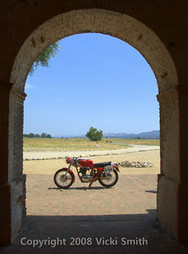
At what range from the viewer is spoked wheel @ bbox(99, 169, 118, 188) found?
7.64 m

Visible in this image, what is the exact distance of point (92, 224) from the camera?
4516 millimetres

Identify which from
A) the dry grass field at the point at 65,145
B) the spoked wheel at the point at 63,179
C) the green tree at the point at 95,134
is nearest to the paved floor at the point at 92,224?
the spoked wheel at the point at 63,179

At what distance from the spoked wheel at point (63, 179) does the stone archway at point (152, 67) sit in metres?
3.12

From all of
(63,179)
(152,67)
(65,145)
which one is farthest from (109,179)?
(65,145)

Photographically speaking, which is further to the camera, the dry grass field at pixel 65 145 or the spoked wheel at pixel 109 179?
the dry grass field at pixel 65 145

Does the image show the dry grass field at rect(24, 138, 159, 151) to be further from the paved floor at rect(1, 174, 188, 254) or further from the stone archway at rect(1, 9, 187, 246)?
the stone archway at rect(1, 9, 187, 246)

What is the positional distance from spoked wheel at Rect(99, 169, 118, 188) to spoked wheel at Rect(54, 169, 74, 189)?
1.07m

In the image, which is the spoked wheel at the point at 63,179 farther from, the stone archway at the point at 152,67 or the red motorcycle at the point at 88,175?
the stone archway at the point at 152,67

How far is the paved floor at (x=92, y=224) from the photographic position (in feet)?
11.8

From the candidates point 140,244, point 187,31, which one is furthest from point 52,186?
point 187,31

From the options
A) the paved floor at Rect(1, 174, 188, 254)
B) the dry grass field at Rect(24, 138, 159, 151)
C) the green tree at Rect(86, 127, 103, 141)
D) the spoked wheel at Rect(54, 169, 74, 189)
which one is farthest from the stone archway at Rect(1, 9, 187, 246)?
the green tree at Rect(86, 127, 103, 141)

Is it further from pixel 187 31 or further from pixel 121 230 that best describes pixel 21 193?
pixel 187 31

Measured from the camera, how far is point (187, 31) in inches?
151

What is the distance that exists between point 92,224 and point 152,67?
3640 millimetres
